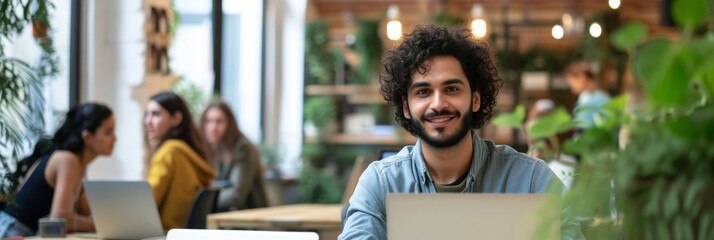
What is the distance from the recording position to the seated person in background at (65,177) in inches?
220

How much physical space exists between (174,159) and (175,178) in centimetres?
11

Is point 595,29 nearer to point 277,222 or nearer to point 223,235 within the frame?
point 277,222

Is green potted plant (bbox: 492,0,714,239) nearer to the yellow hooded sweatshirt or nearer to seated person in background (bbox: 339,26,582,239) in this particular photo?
seated person in background (bbox: 339,26,582,239)

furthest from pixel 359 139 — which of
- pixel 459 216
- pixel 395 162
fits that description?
pixel 459 216

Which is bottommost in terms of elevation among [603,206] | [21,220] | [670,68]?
[21,220]

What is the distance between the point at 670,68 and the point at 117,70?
7.72m

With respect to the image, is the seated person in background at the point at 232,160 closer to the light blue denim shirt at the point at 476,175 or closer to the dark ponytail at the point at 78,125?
the dark ponytail at the point at 78,125

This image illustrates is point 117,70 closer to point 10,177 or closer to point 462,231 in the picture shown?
point 10,177

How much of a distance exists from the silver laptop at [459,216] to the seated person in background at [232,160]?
215 inches

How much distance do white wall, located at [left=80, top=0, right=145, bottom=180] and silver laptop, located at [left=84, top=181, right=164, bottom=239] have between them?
3354mm

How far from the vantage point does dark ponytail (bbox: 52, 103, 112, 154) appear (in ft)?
19.5

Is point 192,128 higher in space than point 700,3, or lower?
lower

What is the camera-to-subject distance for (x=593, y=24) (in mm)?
12469

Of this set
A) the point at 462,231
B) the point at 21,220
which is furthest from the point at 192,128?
the point at 462,231
